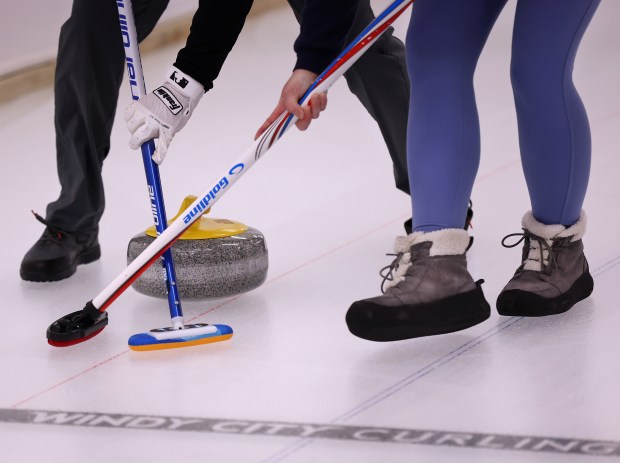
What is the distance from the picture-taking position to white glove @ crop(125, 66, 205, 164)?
207 cm

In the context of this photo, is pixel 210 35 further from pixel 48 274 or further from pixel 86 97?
pixel 48 274

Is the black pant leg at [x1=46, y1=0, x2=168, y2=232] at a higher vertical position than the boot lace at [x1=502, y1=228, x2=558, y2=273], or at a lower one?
higher

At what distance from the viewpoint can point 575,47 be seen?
1.87m

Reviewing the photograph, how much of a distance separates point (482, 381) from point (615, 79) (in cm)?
269

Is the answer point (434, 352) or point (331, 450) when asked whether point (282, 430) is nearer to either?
point (331, 450)

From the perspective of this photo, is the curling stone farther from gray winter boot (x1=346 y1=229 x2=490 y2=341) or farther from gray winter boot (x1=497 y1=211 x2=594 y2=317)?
gray winter boot (x1=497 y1=211 x2=594 y2=317)

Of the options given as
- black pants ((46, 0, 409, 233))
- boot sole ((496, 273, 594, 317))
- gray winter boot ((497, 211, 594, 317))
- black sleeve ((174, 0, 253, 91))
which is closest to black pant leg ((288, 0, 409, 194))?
black pants ((46, 0, 409, 233))

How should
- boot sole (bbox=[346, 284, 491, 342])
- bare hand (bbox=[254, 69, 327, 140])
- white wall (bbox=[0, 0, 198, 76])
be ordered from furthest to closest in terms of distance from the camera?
1. white wall (bbox=[0, 0, 198, 76])
2. bare hand (bbox=[254, 69, 327, 140])
3. boot sole (bbox=[346, 284, 491, 342])

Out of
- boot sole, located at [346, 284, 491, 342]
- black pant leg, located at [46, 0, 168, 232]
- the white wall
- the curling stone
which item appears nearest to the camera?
boot sole, located at [346, 284, 491, 342]

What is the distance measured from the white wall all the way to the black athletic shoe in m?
2.18

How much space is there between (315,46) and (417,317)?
0.46 m

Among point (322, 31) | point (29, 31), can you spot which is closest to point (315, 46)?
point (322, 31)

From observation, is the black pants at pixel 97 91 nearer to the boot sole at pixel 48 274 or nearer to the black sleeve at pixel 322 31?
the boot sole at pixel 48 274

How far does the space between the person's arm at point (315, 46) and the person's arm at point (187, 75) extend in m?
0.22
